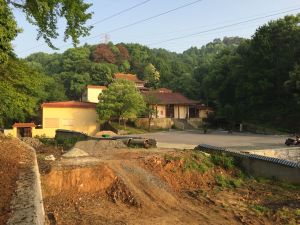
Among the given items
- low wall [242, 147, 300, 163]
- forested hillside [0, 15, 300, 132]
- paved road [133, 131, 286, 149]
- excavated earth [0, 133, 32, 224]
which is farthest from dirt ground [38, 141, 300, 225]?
forested hillside [0, 15, 300, 132]

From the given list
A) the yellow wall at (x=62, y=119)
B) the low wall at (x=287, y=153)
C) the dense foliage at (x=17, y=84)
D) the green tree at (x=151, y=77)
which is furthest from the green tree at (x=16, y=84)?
the green tree at (x=151, y=77)

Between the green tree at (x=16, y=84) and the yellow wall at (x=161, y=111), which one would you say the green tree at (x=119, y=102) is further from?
the green tree at (x=16, y=84)

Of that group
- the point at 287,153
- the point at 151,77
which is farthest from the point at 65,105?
the point at 151,77

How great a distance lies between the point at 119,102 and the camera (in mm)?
35562

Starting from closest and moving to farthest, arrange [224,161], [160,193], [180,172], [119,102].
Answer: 1. [160,193]
2. [180,172]
3. [224,161]
4. [119,102]

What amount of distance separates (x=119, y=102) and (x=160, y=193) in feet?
80.5

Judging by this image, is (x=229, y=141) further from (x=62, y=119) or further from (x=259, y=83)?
(x=62, y=119)

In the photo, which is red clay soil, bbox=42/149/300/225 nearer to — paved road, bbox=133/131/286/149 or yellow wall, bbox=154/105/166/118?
paved road, bbox=133/131/286/149

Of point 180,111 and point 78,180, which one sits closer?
point 78,180

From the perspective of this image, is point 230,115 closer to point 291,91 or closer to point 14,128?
point 291,91

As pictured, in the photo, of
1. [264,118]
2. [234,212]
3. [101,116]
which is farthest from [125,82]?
[234,212]

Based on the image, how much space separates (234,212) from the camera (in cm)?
1020

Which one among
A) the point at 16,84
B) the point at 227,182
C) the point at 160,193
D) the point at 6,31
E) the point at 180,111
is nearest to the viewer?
the point at 6,31

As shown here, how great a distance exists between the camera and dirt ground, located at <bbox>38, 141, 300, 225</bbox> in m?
9.69
